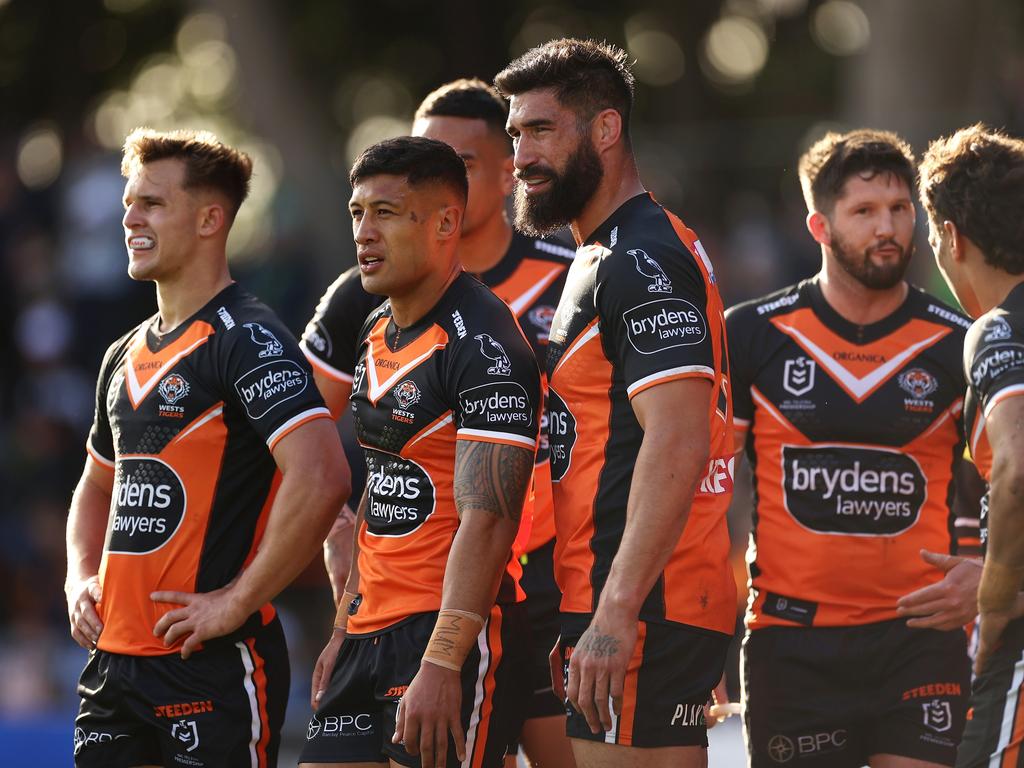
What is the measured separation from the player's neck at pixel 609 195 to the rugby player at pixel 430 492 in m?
0.43

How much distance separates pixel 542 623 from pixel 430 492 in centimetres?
102

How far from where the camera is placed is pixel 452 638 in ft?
15.3

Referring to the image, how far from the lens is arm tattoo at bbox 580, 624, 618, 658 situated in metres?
4.37

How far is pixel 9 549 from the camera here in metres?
13.1

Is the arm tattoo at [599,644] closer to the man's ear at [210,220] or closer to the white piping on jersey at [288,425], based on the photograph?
the white piping on jersey at [288,425]

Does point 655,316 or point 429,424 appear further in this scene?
point 429,424

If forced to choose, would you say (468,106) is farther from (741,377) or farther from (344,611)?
(344,611)

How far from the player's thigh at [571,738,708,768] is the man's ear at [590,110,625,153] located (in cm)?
187

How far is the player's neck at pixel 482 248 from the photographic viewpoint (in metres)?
6.16

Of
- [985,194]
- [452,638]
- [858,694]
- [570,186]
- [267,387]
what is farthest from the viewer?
[858,694]

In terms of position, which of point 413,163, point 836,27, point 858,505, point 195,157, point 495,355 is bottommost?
point 858,505

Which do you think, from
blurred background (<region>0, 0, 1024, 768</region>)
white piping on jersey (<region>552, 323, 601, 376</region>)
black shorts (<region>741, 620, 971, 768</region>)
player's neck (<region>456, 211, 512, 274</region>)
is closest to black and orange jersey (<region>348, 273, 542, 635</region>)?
white piping on jersey (<region>552, 323, 601, 376</region>)

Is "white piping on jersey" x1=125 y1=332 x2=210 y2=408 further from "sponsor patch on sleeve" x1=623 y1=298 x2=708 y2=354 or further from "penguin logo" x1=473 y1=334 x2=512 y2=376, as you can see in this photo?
"sponsor patch on sleeve" x1=623 y1=298 x2=708 y2=354

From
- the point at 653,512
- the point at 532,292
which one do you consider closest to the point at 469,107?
the point at 532,292
